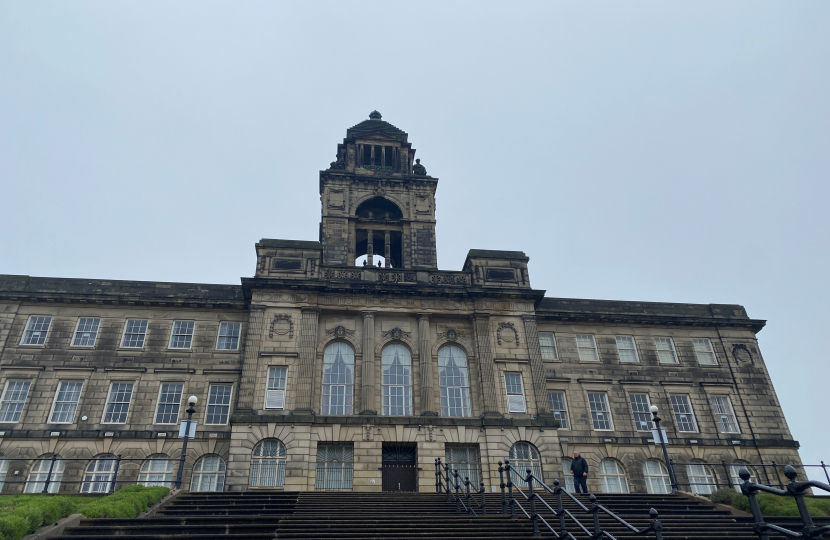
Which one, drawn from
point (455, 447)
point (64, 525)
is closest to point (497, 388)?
point (455, 447)

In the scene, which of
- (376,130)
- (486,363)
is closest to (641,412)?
(486,363)

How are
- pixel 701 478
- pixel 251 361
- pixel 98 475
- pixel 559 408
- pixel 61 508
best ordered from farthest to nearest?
pixel 559 408 → pixel 701 478 → pixel 251 361 → pixel 98 475 → pixel 61 508

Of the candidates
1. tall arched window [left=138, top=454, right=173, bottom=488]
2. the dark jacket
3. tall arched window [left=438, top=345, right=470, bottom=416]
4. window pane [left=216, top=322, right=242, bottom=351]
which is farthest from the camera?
window pane [left=216, top=322, right=242, bottom=351]

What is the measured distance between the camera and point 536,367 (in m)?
28.0

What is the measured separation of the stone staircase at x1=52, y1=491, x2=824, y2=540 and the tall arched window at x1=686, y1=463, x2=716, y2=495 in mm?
9918

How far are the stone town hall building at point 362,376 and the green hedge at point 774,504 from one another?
702 cm

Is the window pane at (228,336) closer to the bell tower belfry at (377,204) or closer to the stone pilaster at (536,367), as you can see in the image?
the bell tower belfry at (377,204)

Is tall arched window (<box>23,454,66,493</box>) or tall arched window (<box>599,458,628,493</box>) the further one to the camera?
tall arched window (<box>599,458,628,493</box>)

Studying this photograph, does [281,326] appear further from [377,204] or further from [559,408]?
[559,408]

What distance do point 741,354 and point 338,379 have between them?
23331 millimetres

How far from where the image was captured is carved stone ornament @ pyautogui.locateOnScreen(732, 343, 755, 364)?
32656 mm

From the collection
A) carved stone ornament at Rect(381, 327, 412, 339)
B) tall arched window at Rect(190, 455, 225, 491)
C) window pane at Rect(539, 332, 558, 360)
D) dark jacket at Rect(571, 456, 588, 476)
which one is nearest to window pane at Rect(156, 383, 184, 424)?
tall arched window at Rect(190, 455, 225, 491)

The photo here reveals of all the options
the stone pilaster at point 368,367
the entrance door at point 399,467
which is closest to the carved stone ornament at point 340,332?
the stone pilaster at point 368,367

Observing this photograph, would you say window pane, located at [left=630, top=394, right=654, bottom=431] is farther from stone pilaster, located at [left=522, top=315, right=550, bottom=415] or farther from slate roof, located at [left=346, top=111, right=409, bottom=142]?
slate roof, located at [left=346, top=111, right=409, bottom=142]
